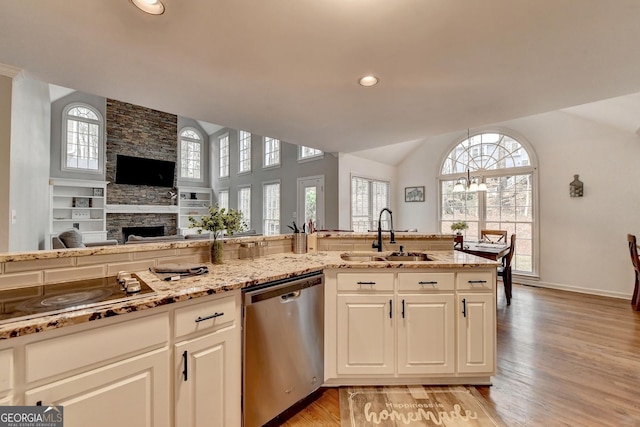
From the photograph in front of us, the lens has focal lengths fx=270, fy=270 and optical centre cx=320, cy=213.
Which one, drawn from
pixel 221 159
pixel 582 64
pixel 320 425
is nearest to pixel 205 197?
pixel 221 159

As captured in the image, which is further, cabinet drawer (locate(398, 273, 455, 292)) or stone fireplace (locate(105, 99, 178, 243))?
stone fireplace (locate(105, 99, 178, 243))

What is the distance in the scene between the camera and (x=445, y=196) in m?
6.15

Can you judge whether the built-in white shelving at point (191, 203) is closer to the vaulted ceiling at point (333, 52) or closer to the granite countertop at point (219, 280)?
the vaulted ceiling at point (333, 52)

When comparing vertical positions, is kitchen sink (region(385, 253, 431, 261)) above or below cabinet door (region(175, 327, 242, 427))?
above

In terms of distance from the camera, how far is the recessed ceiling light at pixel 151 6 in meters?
1.45

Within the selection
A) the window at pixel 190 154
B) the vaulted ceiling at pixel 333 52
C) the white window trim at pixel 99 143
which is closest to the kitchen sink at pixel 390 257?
the vaulted ceiling at pixel 333 52

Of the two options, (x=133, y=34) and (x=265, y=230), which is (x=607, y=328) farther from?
(x=265, y=230)

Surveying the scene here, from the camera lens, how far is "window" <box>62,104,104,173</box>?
6934 millimetres

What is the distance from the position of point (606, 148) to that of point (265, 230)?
714cm

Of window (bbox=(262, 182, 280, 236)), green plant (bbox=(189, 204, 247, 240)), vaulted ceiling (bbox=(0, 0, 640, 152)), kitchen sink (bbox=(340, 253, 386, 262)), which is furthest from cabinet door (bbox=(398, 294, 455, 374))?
window (bbox=(262, 182, 280, 236))

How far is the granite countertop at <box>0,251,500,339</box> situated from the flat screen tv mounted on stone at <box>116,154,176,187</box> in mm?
7554

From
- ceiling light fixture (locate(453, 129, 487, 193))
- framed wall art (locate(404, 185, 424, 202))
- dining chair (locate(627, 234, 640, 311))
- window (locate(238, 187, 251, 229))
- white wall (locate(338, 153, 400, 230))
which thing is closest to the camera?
dining chair (locate(627, 234, 640, 311))

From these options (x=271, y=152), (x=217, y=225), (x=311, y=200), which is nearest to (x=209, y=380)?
(x=217, y=225)

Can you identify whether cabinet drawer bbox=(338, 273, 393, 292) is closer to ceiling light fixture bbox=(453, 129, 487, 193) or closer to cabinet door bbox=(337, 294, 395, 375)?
cabinet door bbox=(337, 294, 395, 375)
